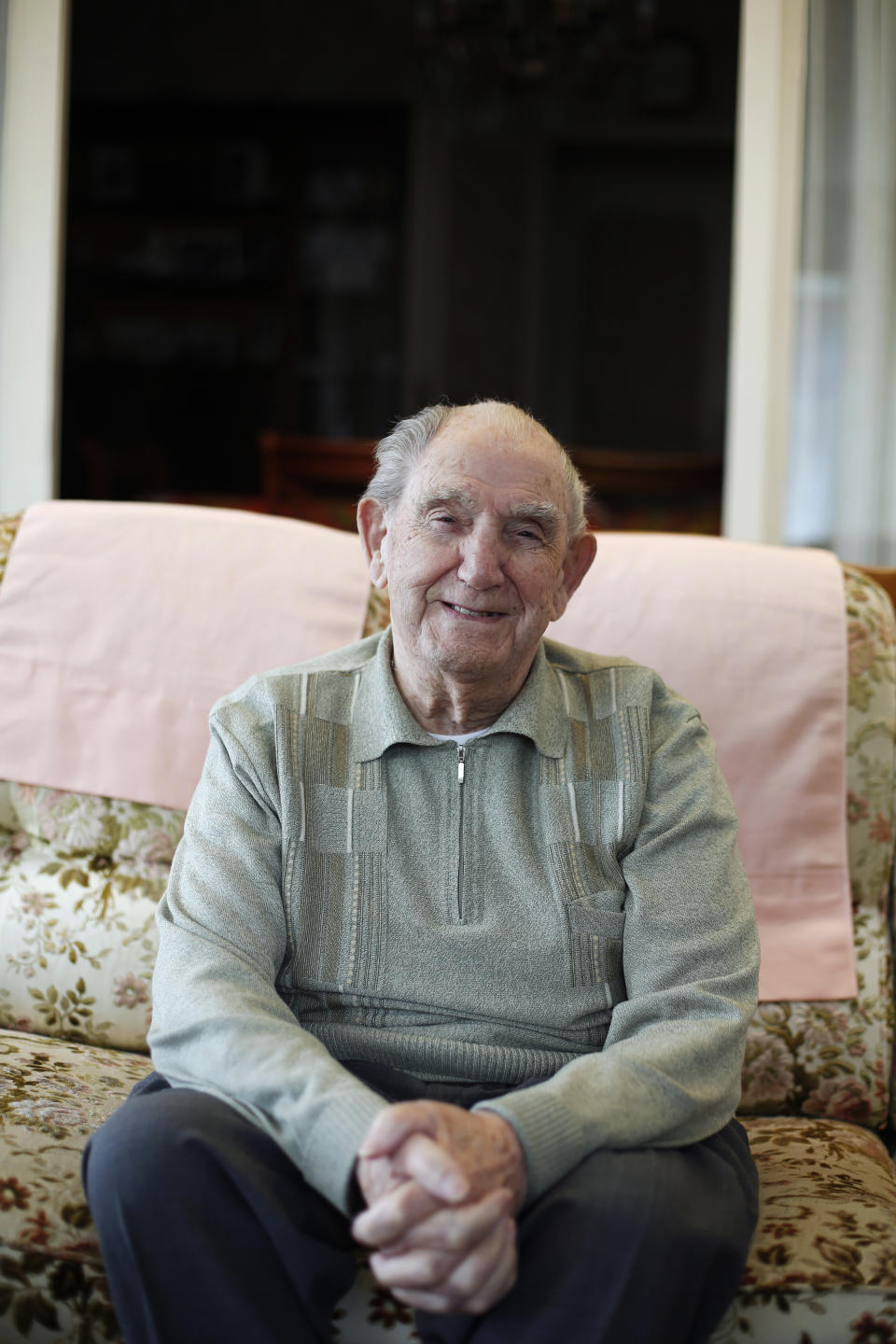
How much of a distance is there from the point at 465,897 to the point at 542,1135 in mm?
301

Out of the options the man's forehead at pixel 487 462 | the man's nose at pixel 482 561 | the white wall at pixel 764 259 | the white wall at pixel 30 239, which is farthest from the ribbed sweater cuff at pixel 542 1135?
the white wall at pixel 30 239

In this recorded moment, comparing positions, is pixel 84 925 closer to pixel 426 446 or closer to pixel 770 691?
pixel 426 446

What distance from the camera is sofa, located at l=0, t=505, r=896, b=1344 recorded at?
115 cm

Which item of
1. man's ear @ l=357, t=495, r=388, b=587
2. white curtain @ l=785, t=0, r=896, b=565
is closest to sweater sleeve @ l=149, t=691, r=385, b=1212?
man's ear @ l=357, t=495, r=388, b=587

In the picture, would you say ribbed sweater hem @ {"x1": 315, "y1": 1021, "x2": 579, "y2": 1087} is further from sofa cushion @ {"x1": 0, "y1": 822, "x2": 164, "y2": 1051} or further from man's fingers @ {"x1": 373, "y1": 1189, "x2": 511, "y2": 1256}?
sofa cushion @ {"x1": 0, "y1": 822, "x2": 164, "y2": 1051}

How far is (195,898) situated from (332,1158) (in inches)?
12.7

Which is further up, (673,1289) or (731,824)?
(731,824)

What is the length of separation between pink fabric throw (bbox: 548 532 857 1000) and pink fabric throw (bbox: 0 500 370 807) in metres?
0.37

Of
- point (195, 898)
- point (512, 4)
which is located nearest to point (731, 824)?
point (195, 898)

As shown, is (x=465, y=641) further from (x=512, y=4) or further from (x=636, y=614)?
(x=512, y=4)

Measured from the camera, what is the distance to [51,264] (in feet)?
10.2

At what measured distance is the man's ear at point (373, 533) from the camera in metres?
1.48

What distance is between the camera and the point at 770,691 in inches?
66.2

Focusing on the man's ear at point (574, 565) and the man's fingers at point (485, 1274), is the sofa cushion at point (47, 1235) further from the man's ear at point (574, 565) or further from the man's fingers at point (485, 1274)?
the man's ear at point (574, 565)
